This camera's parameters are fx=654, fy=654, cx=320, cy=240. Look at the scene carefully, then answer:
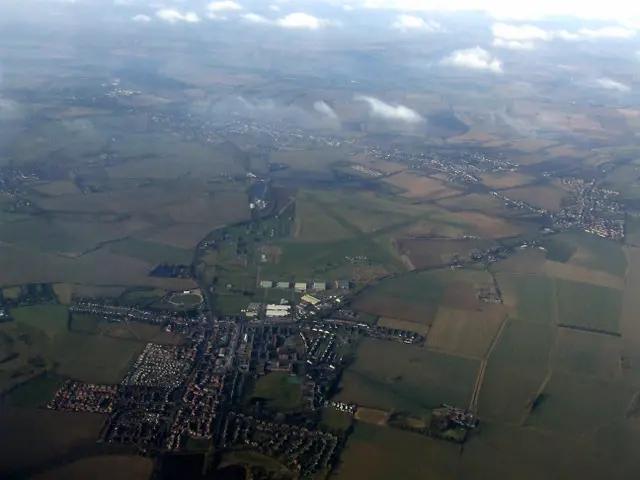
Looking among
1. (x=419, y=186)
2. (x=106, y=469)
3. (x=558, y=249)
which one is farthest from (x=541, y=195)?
(x=106, y=469)

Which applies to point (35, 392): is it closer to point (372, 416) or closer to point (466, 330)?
point (372, 416)

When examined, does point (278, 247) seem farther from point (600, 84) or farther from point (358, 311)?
point (600, 84)

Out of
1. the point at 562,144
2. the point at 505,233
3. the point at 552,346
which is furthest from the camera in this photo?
the point at 562,144

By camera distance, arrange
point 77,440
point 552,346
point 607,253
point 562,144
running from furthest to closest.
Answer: point 562,144 → point 607,253 → point 552,346 → point 77,440

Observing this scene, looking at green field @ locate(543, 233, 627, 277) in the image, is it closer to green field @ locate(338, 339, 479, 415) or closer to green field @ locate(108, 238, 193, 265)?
green field @ locate(338, 339, 479, 415)

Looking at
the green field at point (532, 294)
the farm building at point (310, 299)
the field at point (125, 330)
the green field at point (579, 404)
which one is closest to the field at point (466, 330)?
the green field at point (532, 294)

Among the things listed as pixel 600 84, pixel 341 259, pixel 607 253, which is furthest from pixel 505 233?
pixel 600 84
